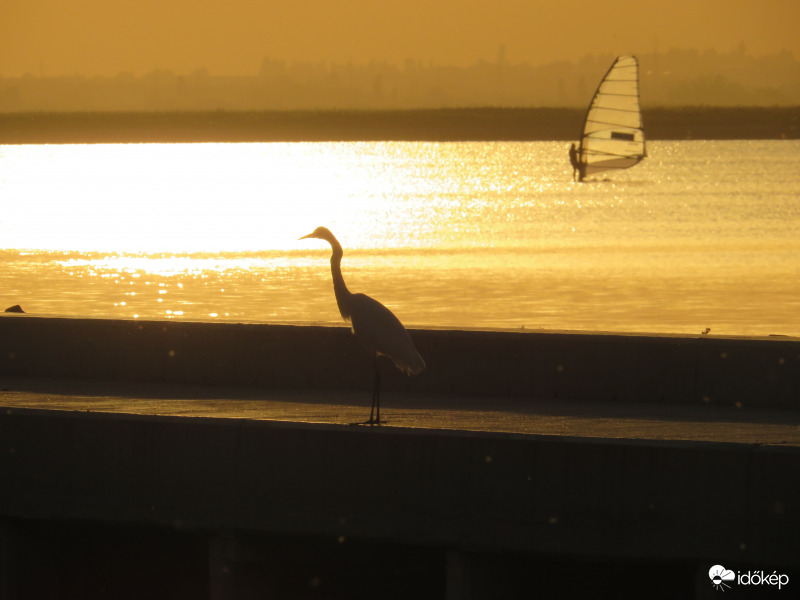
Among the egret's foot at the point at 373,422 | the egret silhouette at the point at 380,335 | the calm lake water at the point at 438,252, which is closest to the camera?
the egret's foot at the point at 373,422

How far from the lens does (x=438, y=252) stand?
54.7m

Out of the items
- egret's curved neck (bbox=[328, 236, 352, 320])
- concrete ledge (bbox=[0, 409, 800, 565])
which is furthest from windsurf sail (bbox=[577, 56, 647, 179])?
concrete ledge (bbox=[0, 409, 800, 565])

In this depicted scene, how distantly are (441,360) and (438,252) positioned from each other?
4260cm

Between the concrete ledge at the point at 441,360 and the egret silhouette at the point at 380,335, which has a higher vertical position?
the egret silhouette at the point at 380,335

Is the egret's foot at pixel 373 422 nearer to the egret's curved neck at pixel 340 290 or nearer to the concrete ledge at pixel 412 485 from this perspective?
the egret's curved neck at pixel 340 290

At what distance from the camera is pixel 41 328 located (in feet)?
42.4

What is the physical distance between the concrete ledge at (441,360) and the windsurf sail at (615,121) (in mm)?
75495

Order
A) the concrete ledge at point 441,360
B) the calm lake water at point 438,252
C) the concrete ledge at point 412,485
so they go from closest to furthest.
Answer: the concrete ledge at point 412,485
the concrete ledge at point 441,360
the calm lake water at point 438,252

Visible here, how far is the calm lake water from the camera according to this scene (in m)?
31.4

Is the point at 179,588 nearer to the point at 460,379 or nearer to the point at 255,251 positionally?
the point at 460,379

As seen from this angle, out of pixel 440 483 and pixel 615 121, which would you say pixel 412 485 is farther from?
pixel 615 121

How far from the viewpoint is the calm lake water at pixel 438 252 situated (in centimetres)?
3142

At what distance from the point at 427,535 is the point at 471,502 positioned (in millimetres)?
333

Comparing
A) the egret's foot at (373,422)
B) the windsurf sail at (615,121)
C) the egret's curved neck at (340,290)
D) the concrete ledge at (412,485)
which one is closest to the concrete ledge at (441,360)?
the egret's curved neck at (340,290)
